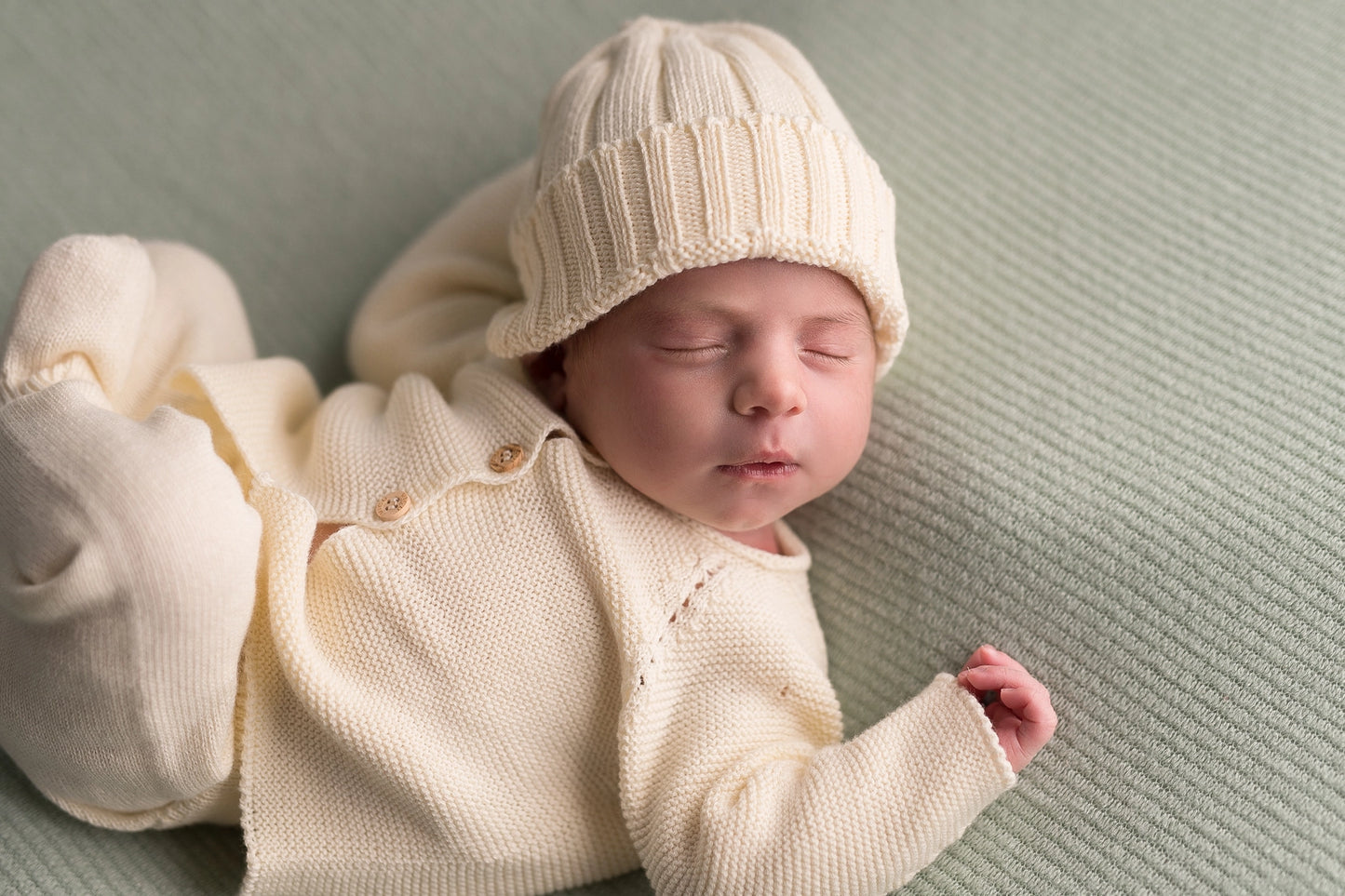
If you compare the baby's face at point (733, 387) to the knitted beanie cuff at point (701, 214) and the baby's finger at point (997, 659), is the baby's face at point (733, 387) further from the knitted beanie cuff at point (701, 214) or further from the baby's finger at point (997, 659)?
the baby's finger at point (997, 659)

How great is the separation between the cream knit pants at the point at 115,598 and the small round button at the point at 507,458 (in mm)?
299

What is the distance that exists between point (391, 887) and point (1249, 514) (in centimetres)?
114

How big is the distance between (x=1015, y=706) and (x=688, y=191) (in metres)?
0.73

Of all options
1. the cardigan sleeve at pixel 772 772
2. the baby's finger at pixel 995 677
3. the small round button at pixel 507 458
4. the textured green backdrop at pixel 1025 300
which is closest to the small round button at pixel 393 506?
the small round button at pixel 507 458

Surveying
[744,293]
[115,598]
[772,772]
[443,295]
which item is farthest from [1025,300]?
[115,598]

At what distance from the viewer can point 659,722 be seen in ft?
4.38

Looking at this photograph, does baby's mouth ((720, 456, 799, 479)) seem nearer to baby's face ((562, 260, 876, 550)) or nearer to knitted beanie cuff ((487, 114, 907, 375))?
baby's face ((562, 260, 876, 550))

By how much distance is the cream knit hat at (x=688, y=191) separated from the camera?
4.37 feet

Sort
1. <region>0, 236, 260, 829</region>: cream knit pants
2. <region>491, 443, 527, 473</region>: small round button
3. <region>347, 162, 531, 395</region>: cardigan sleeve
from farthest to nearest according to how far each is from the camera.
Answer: <region>347, 162, 531, 395</region>: cardigan sleeve → <region>491, 443, 527, 473</region>: small round button → <region>0, 236, 260, 829</region>: cream knit pants

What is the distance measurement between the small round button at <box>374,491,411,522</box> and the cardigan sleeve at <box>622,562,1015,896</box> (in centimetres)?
→ 35

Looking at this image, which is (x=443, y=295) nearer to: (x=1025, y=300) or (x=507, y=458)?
(x=507, y=458)

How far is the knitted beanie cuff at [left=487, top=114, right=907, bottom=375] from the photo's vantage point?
1.33 meters

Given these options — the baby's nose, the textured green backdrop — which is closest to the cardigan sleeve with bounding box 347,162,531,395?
the textured green backdrop

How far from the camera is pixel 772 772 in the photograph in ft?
4.25
